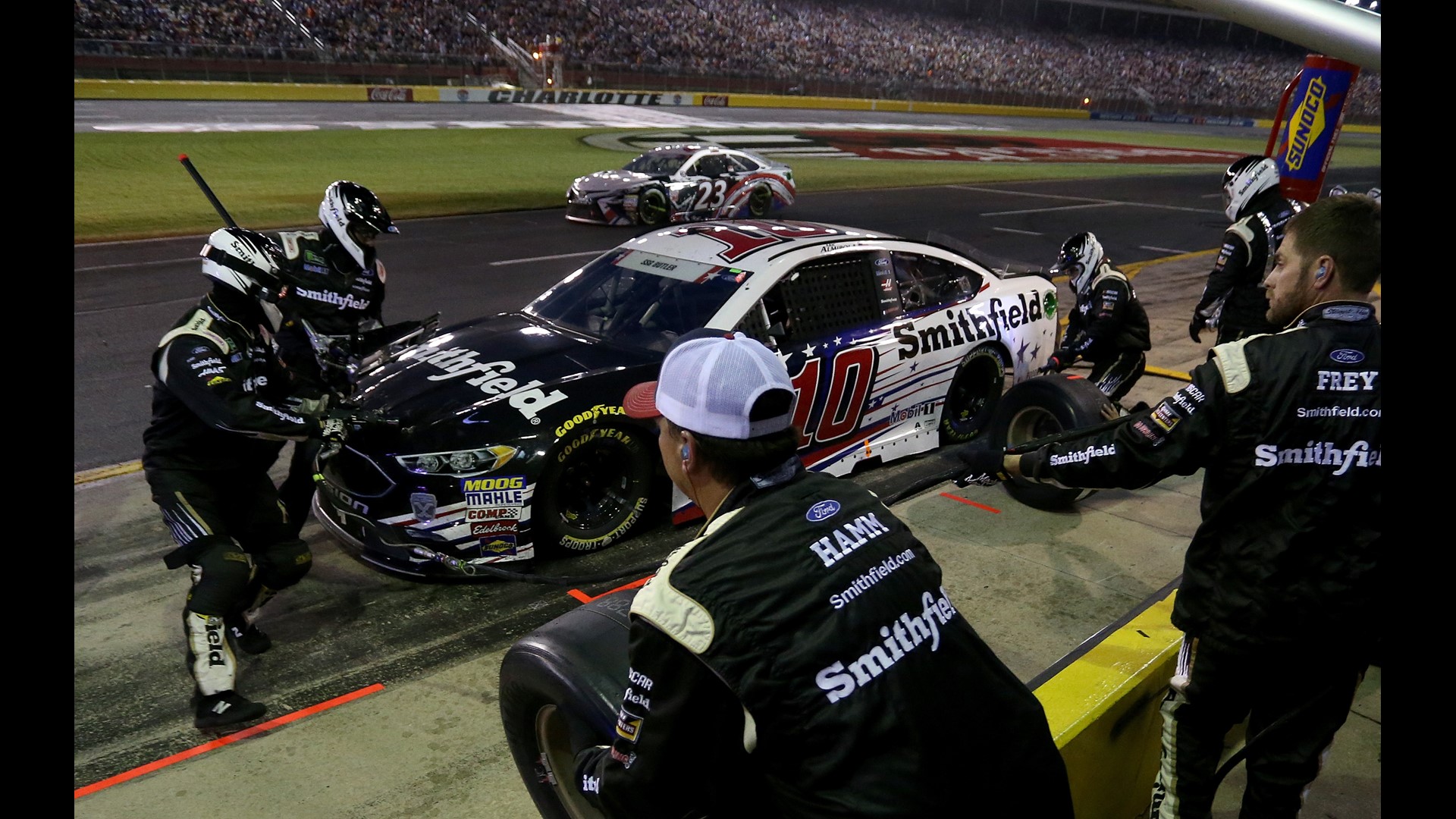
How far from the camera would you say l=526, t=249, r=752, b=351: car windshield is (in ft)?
17.9

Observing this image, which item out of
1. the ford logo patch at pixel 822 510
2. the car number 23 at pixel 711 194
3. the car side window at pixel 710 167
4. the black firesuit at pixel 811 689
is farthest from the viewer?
the car side window at pixel 710 167

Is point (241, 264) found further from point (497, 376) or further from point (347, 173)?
point (347, 173)

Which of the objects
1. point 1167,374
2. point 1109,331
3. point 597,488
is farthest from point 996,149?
point 597,488

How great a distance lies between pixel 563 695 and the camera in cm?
254

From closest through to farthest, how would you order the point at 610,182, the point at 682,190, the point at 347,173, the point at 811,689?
the point at 811,689, the point at 610,182, the point at 682,190, the point at 347,173

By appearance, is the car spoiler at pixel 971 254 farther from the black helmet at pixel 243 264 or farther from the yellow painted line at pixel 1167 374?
the black helmet at pixel 243 264

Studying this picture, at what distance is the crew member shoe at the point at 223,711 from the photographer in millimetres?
3592

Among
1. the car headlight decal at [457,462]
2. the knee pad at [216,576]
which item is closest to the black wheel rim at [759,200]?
the car headlight decal at [457,462]

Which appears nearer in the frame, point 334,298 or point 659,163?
point 334,298

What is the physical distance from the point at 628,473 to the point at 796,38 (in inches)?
1675

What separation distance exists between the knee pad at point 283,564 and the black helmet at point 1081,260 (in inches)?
A: 191

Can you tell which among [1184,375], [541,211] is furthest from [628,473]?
[541,211]

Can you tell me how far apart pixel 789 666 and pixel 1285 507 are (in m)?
1.58
